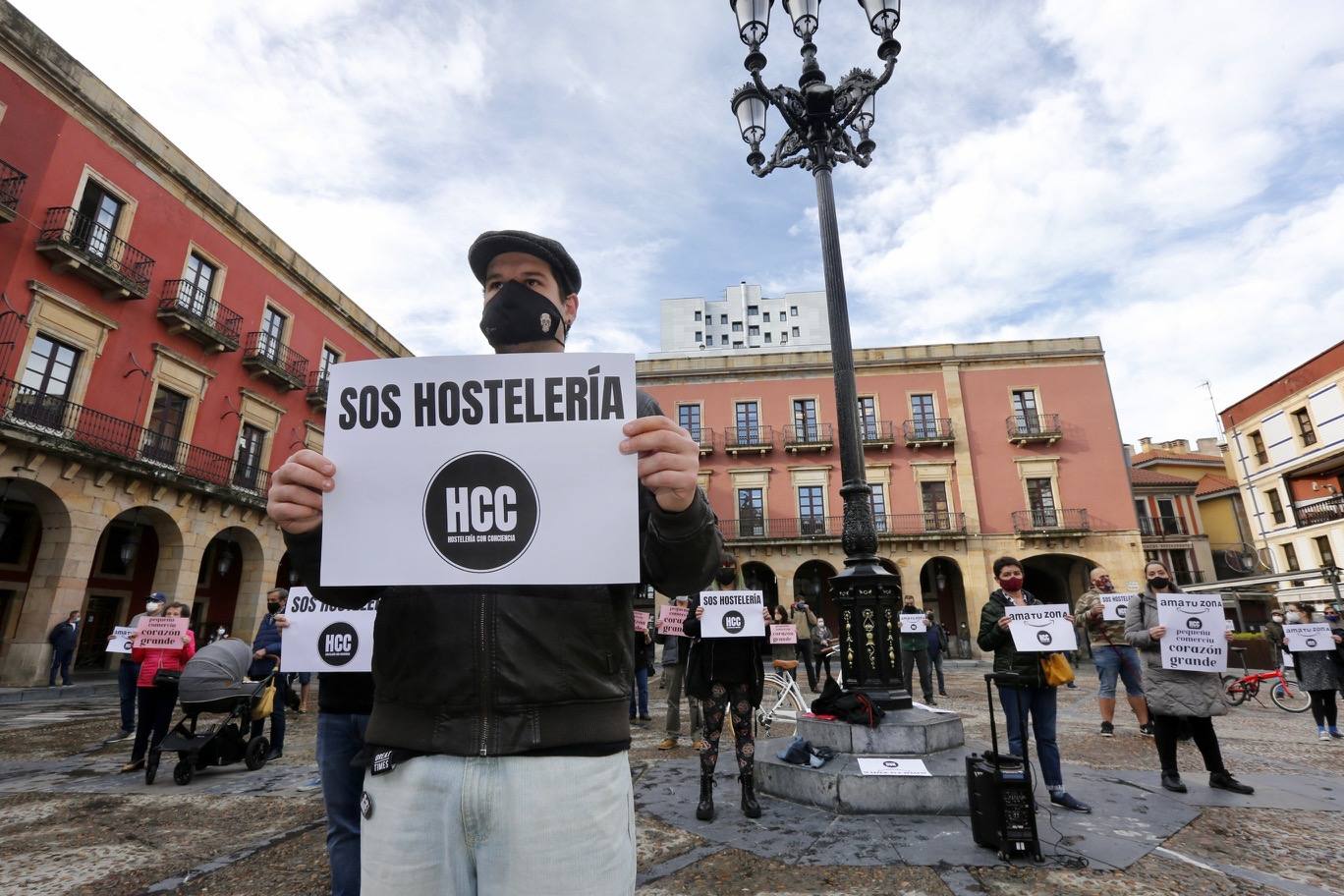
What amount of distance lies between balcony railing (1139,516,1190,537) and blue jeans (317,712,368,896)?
38914mm

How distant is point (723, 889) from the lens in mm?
3092

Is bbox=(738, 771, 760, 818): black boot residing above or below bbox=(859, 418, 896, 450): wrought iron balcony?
below

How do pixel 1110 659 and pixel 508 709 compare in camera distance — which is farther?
pixel 1110 659

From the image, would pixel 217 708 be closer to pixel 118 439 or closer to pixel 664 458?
pixel 664 458

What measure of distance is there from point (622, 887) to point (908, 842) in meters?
3.21

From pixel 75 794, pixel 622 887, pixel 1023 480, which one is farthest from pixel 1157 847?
pixel 1023 480

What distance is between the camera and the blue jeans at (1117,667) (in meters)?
7.06

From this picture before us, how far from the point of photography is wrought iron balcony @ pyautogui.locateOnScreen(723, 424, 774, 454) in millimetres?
24922

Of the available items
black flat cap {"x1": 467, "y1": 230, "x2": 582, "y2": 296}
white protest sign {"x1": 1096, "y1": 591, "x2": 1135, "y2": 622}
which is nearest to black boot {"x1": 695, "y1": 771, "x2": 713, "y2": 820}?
black flat cap {"x1": 467, "y1": 230, "x2": 582, "y2": 296}

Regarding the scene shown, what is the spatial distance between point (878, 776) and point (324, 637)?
3614 millimetres

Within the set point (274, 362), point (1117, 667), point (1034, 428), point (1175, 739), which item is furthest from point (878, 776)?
point (1034, 428)

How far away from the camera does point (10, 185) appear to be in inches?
472

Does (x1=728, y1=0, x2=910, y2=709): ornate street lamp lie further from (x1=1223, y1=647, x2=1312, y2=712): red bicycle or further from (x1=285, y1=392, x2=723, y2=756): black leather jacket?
(x1=1223, y1=647, x2=1312, y2=712): red bicycle

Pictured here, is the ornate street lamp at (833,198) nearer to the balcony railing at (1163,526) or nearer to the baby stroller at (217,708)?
the baby stroller at (217,708)
